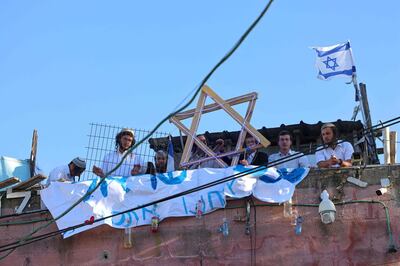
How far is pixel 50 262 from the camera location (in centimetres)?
1080

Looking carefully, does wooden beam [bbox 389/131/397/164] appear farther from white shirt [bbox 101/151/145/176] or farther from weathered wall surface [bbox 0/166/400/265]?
white shirt [bbox 101/151/145/176]

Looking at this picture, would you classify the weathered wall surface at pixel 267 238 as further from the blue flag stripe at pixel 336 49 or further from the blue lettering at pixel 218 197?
the blue flag stripe at pixel 336 49

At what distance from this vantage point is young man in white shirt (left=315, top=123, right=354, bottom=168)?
10.5 meters

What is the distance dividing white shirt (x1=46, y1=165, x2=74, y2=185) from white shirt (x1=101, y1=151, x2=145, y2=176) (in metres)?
0.64

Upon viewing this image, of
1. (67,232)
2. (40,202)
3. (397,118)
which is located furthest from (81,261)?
(397,118)

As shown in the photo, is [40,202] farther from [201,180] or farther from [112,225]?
[201,180]

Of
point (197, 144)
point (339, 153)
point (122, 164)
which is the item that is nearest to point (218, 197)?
point (197, 144)

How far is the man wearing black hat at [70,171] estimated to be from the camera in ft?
37.7

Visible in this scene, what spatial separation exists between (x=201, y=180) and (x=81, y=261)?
232 centimetres

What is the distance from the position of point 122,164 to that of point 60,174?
109 cm

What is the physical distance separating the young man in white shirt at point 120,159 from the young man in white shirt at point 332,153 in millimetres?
3115

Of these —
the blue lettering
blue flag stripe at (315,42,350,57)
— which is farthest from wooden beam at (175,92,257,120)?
blue flag stripe at (315,42,350,57)

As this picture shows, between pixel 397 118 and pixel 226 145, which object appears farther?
pixel 226 145

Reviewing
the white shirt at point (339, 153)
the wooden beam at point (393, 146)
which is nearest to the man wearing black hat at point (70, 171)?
the white shirt at point (339, 153)
